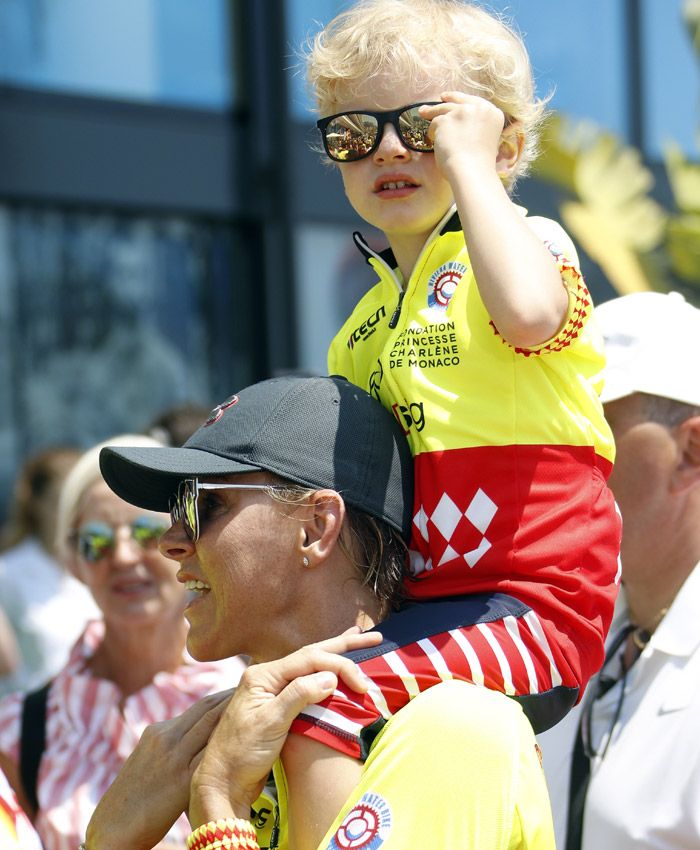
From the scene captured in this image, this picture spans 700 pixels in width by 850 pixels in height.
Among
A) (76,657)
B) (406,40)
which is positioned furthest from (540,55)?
(406,40)

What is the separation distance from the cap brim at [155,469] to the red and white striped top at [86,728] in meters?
1.48

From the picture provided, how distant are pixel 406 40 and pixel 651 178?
8572 millimetres

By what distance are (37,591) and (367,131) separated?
4.08 m

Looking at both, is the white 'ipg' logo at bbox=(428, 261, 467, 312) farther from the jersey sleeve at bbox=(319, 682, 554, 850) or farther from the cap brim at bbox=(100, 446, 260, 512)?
the jersey sleeve at bbox=(319, 682, 554, 850)

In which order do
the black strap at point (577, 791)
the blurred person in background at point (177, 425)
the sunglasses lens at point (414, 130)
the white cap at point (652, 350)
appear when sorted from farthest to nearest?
the blurred person in background at point (177, 425), the white cap at point (652, 350), the black strap at point (577, 791), the sunglasses lens at point (414, 130)

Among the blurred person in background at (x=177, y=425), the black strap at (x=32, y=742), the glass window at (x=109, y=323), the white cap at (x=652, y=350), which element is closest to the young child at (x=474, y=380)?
the white cap at (x=652, y=350)

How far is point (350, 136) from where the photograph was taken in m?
2.39

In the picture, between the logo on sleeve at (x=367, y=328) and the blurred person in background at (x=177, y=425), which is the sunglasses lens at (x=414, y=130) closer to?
the logo on sleeve at (x=367, y=328)

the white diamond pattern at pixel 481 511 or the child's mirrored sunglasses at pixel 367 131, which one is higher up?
the child's mirrored sunglasses at pixel 367 131

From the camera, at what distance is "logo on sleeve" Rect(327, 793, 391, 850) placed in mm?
1979

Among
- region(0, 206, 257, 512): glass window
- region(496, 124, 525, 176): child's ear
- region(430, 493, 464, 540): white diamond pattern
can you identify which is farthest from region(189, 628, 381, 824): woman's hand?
region(0, 206, 257, 512): glass window

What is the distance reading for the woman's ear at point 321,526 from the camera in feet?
7.37

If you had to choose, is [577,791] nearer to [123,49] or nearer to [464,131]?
[464,131]

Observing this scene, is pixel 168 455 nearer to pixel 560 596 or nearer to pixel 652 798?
pixel 560 596
